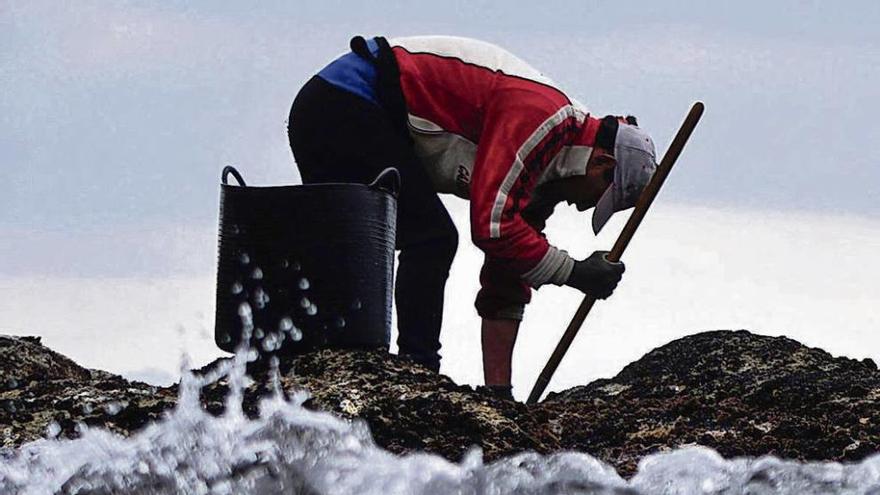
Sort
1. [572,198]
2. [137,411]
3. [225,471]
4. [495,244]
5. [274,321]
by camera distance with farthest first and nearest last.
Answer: [572,198], [495,244], [274,321], [137,411], [225,471]

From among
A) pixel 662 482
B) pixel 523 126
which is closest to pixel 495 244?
pixel 523 126

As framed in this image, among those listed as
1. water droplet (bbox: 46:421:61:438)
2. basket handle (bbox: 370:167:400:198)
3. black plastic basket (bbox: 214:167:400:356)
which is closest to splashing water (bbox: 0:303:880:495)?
water droplet (bbox: 46:421:61:438)

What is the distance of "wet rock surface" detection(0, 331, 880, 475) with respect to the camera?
155 inches

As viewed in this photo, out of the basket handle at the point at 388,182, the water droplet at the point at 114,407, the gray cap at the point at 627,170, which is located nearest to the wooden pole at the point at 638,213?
the gray cap at the point at 627,170

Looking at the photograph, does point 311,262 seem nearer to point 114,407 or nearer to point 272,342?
point 272,342

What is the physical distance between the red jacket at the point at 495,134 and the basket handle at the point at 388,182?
0.81 ft

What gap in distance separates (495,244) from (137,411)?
4.79ft

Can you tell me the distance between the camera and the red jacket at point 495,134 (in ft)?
16.1

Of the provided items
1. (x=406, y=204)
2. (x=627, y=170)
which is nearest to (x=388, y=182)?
(x=406, y=204)

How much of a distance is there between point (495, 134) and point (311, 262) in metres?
0.74

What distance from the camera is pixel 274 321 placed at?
470 centimetres

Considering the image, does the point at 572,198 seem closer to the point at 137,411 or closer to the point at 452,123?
the point at 452,123

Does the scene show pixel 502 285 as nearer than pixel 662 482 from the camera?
No

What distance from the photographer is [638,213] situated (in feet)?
18.4
